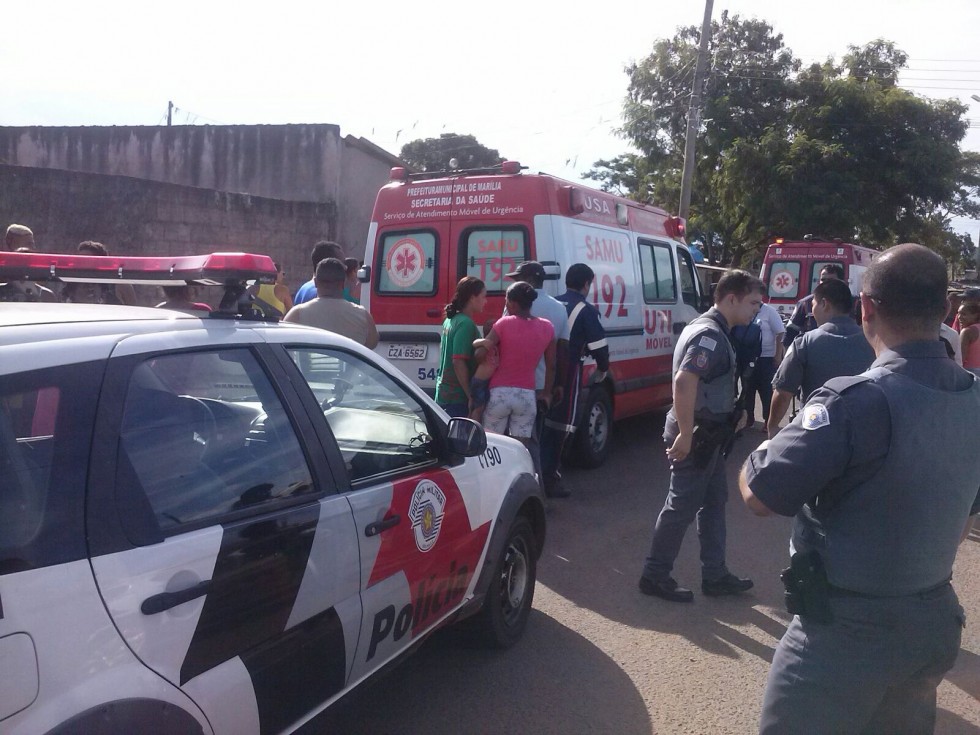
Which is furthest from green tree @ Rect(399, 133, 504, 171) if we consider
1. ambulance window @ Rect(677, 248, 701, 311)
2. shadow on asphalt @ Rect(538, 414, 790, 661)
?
shadow on asphalt @ Rect(538, 414, 790, 661)

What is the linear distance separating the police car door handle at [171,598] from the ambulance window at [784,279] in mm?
14771

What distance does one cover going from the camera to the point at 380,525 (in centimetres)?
295

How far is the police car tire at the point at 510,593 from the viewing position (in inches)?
156

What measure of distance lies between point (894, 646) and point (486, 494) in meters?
1.96

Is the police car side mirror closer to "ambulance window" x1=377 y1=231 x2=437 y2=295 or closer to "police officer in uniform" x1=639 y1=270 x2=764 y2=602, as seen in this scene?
"police officer in uniform" x1=639 y1=270 x2=764 y2=602

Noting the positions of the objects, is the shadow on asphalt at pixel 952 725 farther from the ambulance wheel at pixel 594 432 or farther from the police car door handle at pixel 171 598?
the ambulance wheel at pixel 594 432

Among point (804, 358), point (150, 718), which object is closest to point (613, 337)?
point (804, 358)

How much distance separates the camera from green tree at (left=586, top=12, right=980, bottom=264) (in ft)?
76.2

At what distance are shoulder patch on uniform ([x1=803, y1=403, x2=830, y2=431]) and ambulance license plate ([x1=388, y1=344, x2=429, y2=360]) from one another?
544 cm

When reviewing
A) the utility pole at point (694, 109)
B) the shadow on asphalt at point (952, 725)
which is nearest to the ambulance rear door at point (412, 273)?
the shadow on asphalt at point (952, 725)

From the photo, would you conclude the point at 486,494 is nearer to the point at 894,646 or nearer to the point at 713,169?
the point at 894,646

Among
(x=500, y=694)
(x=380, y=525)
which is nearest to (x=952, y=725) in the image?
(x=500, y=694)

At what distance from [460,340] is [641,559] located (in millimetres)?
1872

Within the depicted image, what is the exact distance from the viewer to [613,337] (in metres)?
7.97
